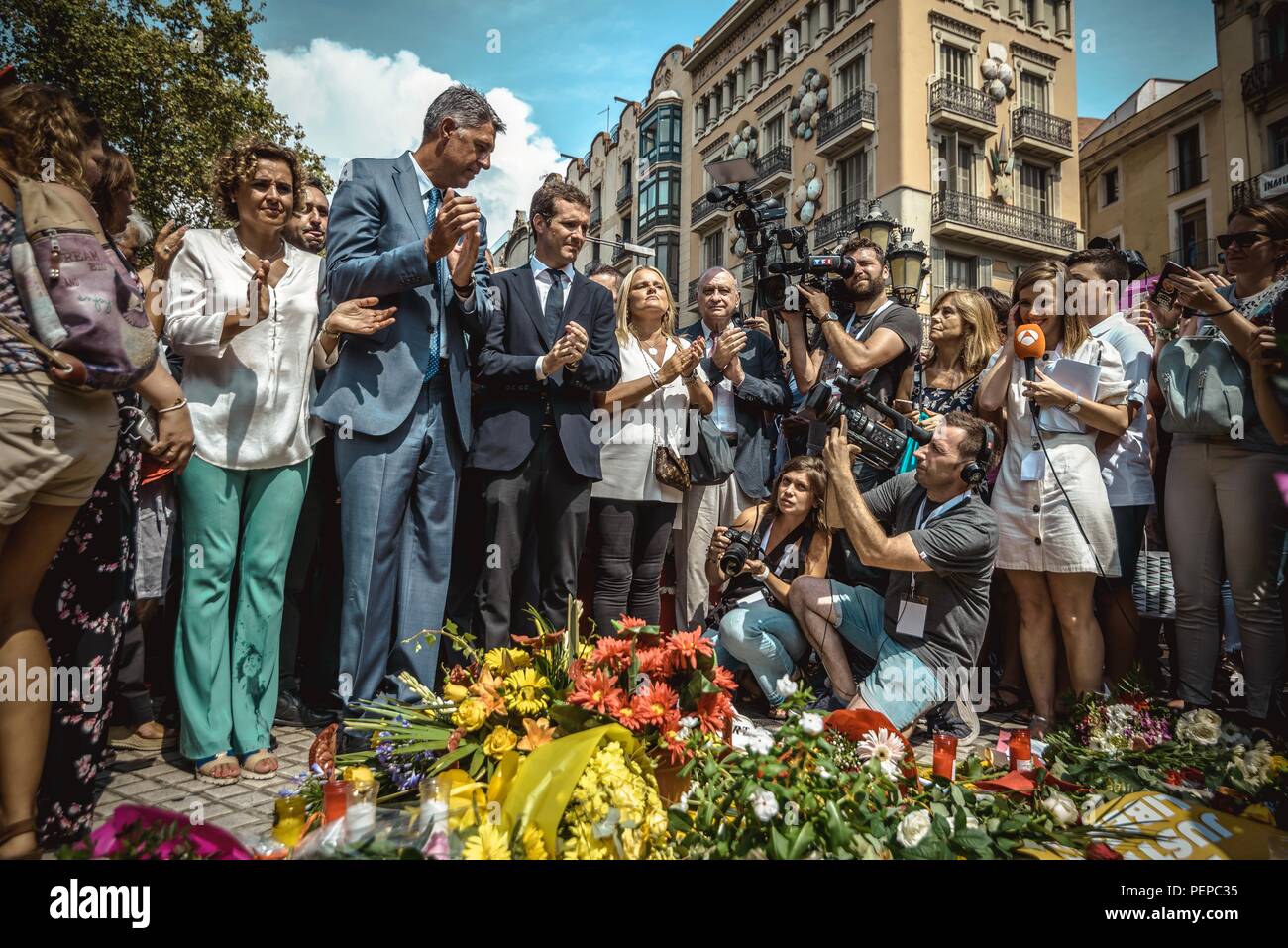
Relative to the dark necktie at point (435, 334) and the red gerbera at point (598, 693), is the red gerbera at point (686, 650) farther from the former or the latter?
the dark necktie at point (435, 334)

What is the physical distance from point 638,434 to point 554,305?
2.37 ft

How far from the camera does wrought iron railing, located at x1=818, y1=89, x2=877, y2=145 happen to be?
64.1 ft

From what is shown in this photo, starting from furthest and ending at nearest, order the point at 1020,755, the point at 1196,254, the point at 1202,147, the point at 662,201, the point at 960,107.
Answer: the point at 662,201 → the point at 960,107 → the point at 1196,254 → the point at 1202,147 → the point at 1020,755

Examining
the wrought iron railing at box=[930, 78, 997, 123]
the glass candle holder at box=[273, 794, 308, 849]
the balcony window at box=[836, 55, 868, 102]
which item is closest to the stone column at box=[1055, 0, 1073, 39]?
the wrought iron railing at box=[930, 78, 997, 123]

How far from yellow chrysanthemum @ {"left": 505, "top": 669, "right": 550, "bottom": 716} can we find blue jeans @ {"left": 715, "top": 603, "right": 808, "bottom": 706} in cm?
192

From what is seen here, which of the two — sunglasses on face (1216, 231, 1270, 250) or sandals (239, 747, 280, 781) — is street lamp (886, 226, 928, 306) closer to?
sunglasses on face (1216, 231, 1270, 250)

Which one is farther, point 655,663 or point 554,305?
point 554,305

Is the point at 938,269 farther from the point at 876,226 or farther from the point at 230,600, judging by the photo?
the point at 230,600

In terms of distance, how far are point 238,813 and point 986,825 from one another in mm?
2016

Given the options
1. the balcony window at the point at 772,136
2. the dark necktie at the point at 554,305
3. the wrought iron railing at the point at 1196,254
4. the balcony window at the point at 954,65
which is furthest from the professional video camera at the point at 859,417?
the balcony window at the point at 772,136

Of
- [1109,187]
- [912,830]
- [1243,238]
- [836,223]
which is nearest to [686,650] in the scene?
[912,830]

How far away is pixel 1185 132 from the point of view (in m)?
5.49

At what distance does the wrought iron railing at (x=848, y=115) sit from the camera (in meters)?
19.5

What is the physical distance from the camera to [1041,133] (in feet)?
66.3
